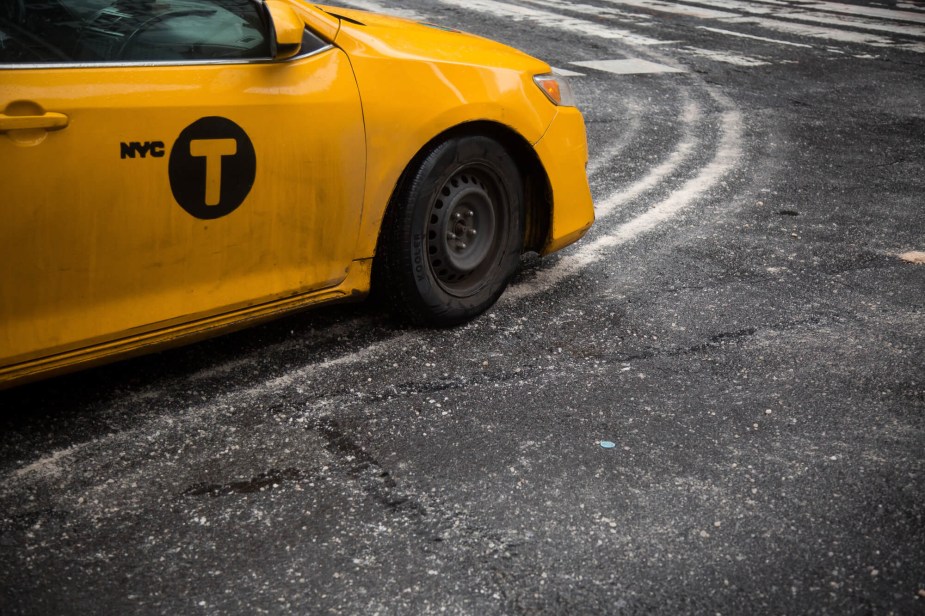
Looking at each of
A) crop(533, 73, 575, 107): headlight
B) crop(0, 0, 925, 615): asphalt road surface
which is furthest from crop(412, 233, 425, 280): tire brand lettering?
crop(533, 73, 575, 107): headlight

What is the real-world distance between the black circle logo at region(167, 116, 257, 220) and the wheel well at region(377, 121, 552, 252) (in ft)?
2.36

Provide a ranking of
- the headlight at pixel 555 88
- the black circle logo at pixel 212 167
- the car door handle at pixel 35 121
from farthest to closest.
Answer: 1. the headlight at pixel 555 88
2. the black circle logo at pixel 212 167
3. the car door handle at pixel 35 121

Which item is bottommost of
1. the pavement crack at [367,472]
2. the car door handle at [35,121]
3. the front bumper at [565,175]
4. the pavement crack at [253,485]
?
the pavement crack at [253,485]

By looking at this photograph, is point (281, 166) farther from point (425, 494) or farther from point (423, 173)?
point (425, 494)

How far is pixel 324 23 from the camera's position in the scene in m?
3.69

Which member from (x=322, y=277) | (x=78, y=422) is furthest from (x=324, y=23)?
(x=78, y=422)

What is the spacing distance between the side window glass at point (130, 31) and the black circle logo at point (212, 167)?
25 centimetres

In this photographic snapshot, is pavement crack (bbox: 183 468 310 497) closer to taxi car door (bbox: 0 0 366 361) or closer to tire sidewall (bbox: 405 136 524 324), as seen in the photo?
taxi car door (bbox: 0 0 366 361)

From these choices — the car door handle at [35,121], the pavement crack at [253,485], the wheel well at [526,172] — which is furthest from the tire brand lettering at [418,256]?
the car door handle at [35,121]

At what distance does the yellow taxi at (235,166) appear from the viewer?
305 cm

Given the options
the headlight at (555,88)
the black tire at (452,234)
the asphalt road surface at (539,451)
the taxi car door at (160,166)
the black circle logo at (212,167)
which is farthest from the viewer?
the headlight at (555,88)

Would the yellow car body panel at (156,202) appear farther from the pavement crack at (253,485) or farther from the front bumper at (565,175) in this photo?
the front bumper at (565,175)

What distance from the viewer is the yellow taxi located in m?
3.05

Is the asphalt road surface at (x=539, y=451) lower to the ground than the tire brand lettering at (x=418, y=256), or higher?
lower
